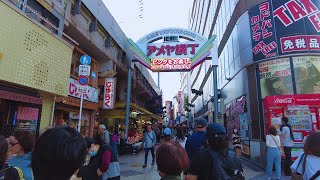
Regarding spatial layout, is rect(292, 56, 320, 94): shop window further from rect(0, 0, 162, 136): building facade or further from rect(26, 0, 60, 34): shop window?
rect(26, 0, 60, 34): shop window

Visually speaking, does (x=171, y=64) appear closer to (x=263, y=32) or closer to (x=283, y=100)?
(x=263, y=32)

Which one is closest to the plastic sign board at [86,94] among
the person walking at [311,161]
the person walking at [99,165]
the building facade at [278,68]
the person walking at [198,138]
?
the person walking at [99,165]

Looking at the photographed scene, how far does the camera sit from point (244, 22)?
48.2 ft

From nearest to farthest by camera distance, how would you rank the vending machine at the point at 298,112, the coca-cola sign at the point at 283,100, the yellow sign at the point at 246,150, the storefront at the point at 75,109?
1. the vending machine at the point at 298,112
2. the coca-cola sign at the point at 283,100
3. the storefront at the point at 75,109
4. the yellow sign at the point at 246,150

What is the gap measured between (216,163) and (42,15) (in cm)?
940

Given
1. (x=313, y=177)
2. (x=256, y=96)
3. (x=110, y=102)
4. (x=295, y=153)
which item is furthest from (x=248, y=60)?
(x=313, y=177)

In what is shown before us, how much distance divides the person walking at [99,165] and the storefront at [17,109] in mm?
4088

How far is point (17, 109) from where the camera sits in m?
8.00

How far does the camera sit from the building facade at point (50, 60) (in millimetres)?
7273

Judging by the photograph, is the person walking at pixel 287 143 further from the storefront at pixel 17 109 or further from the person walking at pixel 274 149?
the storefront at pixel 17 109

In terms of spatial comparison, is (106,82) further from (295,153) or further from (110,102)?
(295,153)

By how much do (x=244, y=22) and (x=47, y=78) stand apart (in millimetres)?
11604

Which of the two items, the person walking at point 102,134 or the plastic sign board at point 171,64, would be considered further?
the plastic sign board at point 171,64

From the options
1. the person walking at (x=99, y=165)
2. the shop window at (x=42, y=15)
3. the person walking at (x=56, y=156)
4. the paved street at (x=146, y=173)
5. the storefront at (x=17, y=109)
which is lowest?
the paved street at (x=146, y=173)
